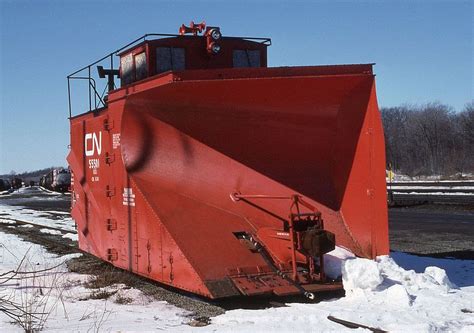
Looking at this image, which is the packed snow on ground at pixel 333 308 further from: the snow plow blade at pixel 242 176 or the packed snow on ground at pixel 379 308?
the snow plow blade at pixel 242 176

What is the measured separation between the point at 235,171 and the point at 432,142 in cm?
7509

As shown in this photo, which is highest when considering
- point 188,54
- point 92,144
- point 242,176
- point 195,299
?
point 188,54

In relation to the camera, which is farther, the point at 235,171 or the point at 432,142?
the point at 432,142

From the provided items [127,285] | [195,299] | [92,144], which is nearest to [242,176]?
[195,299]

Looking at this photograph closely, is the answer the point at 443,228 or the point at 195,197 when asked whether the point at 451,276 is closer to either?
the point at 195,197

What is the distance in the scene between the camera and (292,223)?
19.6ft

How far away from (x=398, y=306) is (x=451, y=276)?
2350 millimetres

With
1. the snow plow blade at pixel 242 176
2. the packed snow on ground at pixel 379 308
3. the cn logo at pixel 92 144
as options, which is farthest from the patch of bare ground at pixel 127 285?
the cn logo at pixel 92 144

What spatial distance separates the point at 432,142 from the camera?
254 ft

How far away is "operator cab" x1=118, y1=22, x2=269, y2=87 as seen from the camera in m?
7.84

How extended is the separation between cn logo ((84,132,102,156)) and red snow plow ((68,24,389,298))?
32 mm

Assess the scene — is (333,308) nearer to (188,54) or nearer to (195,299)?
(195,299)

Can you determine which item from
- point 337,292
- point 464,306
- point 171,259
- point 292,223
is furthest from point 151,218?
point 464,306

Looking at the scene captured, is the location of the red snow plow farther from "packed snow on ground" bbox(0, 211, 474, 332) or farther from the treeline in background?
the treeline in background
